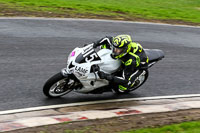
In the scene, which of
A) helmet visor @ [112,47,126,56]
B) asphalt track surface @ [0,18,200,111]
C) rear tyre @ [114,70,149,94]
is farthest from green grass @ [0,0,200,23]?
helmet visor @ [112,47,126,56]

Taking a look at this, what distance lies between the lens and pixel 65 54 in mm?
10867

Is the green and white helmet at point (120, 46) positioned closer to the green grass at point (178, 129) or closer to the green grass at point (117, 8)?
the green grass at point (178, 129)

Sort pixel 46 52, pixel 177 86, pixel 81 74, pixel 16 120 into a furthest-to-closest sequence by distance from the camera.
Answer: pixel 46 52 → pixel 177 86 → pixel 81 74 → pixel 16 120

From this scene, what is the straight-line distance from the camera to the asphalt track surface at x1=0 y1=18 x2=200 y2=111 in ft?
26.6

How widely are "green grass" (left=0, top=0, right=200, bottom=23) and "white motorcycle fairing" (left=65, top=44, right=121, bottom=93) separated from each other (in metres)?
9.35

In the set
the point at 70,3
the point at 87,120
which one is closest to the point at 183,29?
the point at 70,3

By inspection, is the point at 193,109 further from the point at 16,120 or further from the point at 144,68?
the point at 16,120

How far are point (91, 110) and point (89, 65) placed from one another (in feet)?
3.14

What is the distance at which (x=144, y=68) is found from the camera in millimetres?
7992

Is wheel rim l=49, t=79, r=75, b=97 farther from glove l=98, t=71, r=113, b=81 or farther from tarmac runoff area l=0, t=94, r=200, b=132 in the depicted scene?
glove l=98, t=71, r=113, b=81

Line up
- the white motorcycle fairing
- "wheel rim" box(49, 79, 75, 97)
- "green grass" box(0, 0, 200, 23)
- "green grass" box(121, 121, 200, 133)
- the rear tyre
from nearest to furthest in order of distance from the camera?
"green grass" box(121, 121, 200, 133)
the white motorcycle fairing
"wheel rim" box(49, 79, 75, 97)
the rear tyre
"green grass" box(0, 0, 200, 23)

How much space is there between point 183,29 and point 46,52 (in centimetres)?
725

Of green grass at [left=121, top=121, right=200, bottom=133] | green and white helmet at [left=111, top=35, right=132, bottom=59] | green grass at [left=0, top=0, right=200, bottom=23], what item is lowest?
green grass at [left=121, top=121, right=200, bottom=133]

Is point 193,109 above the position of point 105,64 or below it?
below
